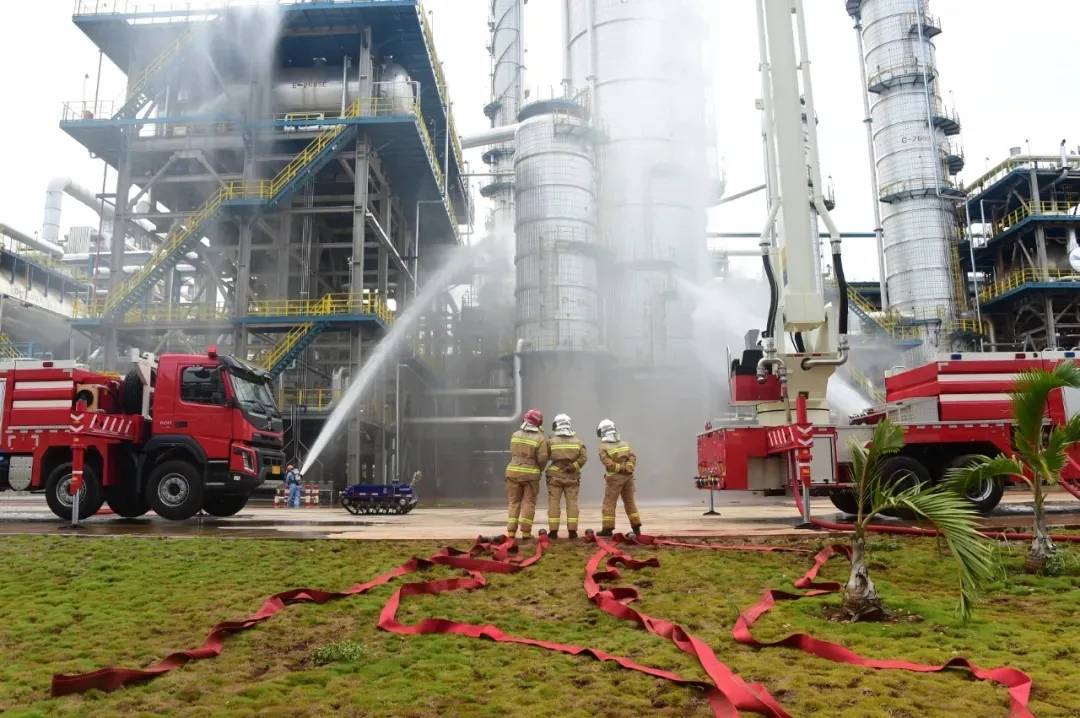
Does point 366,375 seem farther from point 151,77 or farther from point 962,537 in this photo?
point 962,537

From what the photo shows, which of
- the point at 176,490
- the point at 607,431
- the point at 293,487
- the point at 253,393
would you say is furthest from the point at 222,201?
the point at 607,431

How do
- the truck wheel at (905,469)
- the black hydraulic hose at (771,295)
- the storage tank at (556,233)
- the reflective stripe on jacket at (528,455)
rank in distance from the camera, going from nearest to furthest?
the reflective stripe on jacket at (528,455), the truck wheel at (905,469), the black hydraulic hose at (771,295), the storage tank at (556,233)

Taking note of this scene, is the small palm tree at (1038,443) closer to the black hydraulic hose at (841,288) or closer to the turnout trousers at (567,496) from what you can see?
the turnout trousers at (567,496)

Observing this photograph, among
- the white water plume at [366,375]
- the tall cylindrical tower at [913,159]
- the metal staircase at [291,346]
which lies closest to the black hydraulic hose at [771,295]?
the white water plume at [366,375]

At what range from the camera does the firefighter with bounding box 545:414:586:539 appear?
413 inches

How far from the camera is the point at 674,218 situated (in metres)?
35.7

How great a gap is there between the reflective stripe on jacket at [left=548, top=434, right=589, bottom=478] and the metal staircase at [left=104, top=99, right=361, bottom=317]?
870 inches

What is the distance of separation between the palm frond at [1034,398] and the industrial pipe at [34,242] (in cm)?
5170

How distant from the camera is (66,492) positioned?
48.5 ft

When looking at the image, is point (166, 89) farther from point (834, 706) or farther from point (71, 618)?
point (834, 706)

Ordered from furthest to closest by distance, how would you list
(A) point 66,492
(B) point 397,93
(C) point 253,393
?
(B) point 397,93 → (C) point 253,393 → (A) point 66,492

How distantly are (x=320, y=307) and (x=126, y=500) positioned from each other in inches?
611

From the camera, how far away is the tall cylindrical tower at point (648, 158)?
3494 cm

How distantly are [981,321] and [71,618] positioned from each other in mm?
44423
